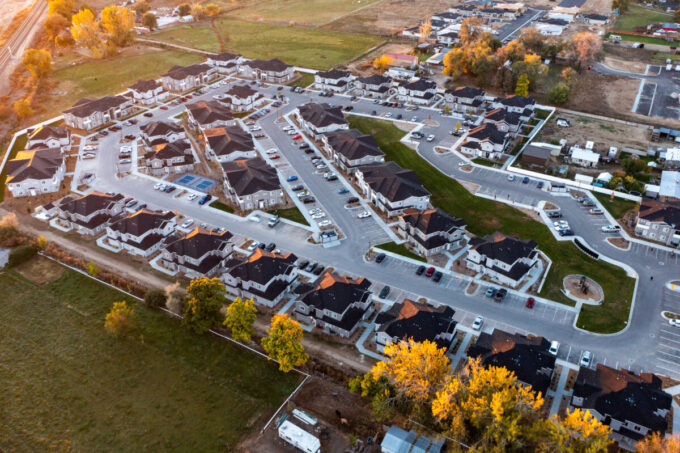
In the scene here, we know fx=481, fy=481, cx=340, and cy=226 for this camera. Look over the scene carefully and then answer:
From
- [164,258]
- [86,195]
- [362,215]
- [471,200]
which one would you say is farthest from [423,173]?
[86,195]

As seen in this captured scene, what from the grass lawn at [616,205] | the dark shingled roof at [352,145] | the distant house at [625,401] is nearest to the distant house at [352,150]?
the dark shingled roof at [352,145]

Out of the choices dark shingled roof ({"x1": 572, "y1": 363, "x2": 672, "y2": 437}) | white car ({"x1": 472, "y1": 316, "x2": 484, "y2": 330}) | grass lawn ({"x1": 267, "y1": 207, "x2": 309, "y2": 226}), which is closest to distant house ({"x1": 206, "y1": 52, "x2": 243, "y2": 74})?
grass lawn ({"x1": 267, "y1": 207, "x2": 309, "y2": 226})

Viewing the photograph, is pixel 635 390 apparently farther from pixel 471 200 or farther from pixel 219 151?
pixel 219 151

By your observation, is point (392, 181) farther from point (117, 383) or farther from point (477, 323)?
point (117, 383)

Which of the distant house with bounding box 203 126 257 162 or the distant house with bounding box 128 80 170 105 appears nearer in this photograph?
the distant house with bounding box 203 126 257 162

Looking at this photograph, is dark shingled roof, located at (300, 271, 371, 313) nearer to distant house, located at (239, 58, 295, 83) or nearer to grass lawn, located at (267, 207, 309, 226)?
grass lawn, located at (267, 207, 309, 226)

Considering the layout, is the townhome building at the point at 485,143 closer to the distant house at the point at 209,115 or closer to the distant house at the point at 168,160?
the distant house at the point at 209,115

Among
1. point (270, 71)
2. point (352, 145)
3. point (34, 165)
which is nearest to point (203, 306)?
point (352, 145)
